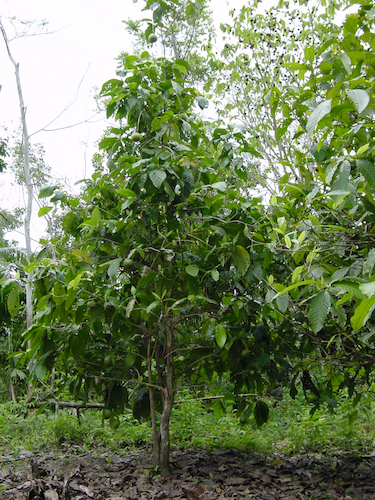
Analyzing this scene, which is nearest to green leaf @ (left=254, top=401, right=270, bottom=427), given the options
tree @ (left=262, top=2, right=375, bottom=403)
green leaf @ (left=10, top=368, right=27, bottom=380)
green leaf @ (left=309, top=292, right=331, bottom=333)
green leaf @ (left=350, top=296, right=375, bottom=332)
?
tree @ (left=262, top=2, right=375, bottom=403)

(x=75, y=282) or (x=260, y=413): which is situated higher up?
(x=75, y=282)

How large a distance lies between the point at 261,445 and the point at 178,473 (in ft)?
3.17

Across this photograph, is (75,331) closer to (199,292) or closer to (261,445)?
(199,292)

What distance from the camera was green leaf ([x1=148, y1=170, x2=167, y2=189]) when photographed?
1949 millimetres

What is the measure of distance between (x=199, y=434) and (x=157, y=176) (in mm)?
2494

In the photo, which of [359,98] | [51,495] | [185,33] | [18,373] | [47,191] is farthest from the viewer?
[185,33]

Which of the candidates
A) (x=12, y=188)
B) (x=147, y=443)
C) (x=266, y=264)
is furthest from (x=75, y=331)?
(x=12, y=188)

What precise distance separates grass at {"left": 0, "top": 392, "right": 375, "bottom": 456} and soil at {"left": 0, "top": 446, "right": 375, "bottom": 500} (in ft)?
0.67

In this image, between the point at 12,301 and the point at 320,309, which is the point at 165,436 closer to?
the point at 12,301

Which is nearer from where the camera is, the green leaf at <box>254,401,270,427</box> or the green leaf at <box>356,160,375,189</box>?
the green leaf at <box>356,160,375,189</box>

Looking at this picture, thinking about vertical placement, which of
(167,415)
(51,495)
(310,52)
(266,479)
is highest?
(310,52)

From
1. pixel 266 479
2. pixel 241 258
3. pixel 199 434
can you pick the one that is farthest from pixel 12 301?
pixel 199 434

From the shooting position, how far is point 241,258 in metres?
2.06

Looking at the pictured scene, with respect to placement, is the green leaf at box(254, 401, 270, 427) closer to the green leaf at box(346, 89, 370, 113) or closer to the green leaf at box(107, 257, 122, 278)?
the green leaf at box(107, 257, 122, 278)
